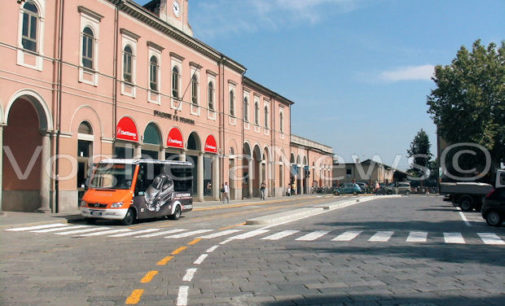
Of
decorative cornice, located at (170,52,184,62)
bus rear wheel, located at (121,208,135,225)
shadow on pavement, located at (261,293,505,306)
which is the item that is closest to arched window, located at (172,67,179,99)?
decorative cornice, located at (170,52,184,62)

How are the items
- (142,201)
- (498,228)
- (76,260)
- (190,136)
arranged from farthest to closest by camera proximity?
(190,136) → (142,201) → (498,228) → (76,260)

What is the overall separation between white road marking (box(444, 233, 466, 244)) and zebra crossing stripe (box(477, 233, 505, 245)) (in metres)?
0.60

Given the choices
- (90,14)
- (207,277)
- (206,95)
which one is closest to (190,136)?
(206,95)

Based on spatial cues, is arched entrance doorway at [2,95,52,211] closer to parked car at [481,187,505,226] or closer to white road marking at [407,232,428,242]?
white road marking at [407,232,428,242]

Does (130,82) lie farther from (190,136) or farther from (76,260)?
(76,260)

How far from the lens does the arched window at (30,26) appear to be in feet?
72.0

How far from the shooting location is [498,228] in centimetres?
1756

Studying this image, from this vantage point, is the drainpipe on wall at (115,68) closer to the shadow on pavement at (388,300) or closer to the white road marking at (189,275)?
the white road marking at (189,275)

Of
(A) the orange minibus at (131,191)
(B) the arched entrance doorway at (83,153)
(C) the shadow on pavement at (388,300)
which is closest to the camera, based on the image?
(C) the shadow on pavement at (388,300)

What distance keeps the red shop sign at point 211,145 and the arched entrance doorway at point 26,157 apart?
17176 millimetres

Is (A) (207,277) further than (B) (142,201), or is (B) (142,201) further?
(B) (142,201)

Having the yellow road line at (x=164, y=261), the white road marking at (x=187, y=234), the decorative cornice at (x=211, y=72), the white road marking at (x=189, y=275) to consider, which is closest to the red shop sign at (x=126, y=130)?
the decorative cornice at (x=211, y=72)

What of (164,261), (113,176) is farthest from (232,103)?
(164,261)

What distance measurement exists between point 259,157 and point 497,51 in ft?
92.3
